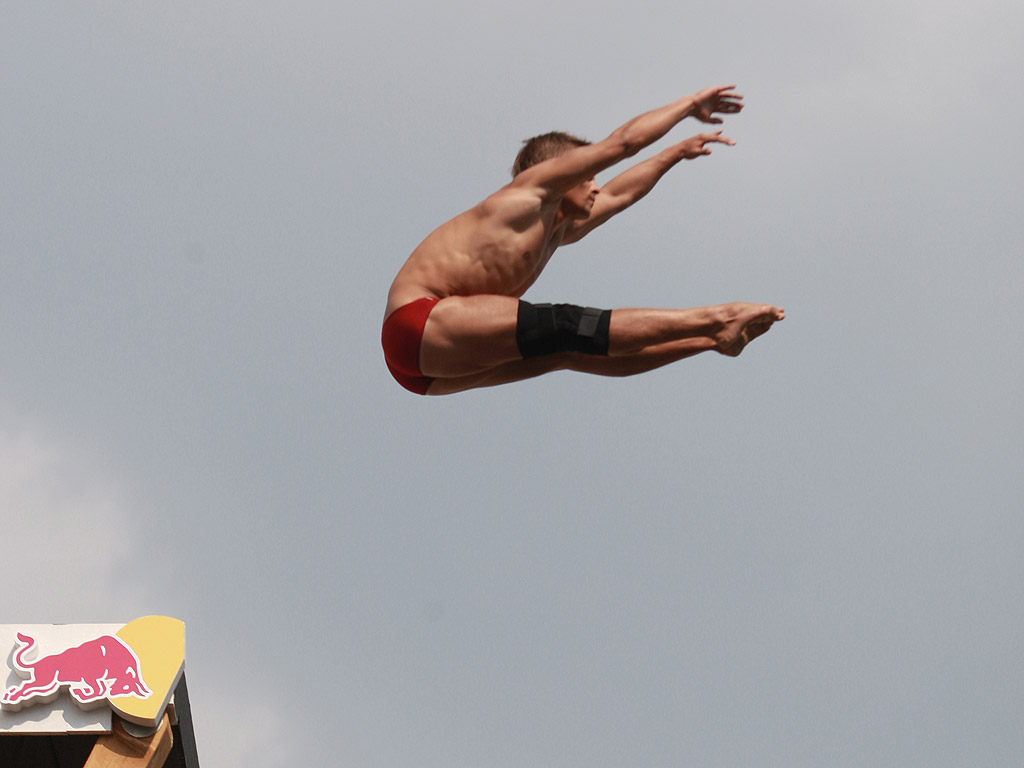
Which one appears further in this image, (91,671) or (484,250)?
(91,671)

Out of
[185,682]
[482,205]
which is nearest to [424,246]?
[482,205]

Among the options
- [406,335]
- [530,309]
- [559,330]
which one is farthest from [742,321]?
[406,335]

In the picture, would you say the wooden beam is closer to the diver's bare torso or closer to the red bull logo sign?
the red bull logo sign

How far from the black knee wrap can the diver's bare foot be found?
2.21 feet

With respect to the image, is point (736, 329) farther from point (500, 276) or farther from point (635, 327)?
point (500, 276)

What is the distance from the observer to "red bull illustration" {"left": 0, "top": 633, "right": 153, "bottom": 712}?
12.5 metres

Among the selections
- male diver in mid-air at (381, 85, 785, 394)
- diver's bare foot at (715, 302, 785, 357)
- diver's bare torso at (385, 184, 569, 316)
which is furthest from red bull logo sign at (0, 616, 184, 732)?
diver's bare foot at (715, 302, 785, 357)

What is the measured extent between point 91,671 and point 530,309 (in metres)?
8.08

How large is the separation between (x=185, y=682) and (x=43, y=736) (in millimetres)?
1561

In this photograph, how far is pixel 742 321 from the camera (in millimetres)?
7000

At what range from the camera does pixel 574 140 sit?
775cm

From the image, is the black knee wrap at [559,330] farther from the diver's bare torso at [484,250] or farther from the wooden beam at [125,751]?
the wooden beam at [125,751]

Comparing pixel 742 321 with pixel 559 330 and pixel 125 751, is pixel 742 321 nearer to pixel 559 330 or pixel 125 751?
pixel 559 330

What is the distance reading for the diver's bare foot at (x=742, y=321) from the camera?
7.01 m
